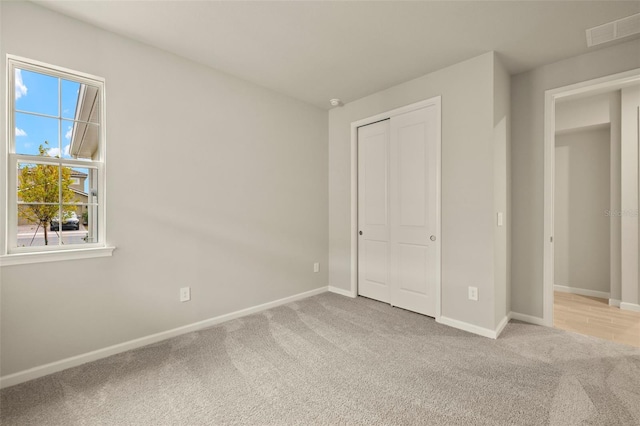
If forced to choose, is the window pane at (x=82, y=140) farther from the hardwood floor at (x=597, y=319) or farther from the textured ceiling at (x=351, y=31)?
the hardwood floor at (x=597, y=319)

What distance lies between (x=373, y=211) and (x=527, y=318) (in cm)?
201

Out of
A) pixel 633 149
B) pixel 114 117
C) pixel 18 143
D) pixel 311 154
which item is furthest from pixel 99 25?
pixel 633 149

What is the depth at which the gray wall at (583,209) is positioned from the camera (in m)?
3.85

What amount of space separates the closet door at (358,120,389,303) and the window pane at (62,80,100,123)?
2.86 meters

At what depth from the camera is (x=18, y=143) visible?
2.05m

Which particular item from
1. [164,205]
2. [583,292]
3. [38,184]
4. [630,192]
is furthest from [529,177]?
[38,184]

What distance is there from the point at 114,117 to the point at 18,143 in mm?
633

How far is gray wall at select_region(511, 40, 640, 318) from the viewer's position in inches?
116

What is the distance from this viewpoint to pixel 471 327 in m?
2.79

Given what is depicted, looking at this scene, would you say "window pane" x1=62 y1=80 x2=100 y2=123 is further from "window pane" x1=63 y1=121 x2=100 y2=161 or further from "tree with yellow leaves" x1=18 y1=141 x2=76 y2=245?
"tree with yellow leaves" x1=18 y1=141 x2=76 y2=245

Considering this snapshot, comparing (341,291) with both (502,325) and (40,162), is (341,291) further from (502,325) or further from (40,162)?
(40,162)

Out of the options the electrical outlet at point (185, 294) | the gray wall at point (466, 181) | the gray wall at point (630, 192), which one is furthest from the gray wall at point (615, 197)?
the electrical outlet at point (185, 294)

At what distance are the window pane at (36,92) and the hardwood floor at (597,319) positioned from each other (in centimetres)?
497

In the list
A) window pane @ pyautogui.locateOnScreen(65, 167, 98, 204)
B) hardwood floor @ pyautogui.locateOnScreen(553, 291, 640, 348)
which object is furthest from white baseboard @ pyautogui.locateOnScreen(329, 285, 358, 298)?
window pane @ pyautogui.locateOnScreen(65, 167, 98, 204)
